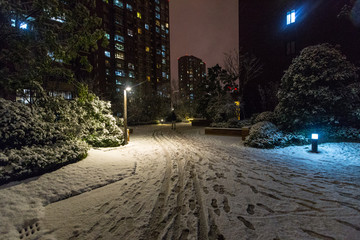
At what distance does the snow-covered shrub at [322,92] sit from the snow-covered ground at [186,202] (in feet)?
13.1

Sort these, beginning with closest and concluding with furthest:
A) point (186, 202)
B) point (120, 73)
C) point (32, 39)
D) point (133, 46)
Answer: point (186, 202), point (32, 39), point (120, 73), point (133, 46)

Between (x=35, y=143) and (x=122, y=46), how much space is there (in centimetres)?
5510

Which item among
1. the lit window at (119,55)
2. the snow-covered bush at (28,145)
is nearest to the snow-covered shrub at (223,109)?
the snow-covered bush at (28,145)

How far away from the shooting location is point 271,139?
853 centimetres

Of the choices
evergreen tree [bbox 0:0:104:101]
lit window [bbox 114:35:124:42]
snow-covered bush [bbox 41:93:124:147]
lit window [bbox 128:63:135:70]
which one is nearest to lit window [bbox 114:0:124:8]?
lit window [bbox 114:35:124:42]

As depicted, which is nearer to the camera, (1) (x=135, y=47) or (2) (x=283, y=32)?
(2) (x=283, y=32)

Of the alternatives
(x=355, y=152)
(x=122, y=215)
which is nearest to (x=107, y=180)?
(x=122, y=215)

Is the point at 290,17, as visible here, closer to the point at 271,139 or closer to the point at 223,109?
the point at 223,109

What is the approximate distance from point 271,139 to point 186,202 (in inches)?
277

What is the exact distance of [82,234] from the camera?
251 cm

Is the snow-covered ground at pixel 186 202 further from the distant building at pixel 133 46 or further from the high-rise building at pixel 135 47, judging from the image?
the high-rise building at pixel 135 47

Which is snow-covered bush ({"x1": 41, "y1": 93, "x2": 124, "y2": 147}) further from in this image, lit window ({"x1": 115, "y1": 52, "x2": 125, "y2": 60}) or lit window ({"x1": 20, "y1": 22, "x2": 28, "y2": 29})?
lit window ({"x1": 115, "y1": 52, "x2": 125, "y2": 60})

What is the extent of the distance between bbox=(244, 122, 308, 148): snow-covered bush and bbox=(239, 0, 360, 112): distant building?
10.6 m

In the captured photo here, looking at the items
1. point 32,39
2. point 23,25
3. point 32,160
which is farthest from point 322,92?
point 23,25
